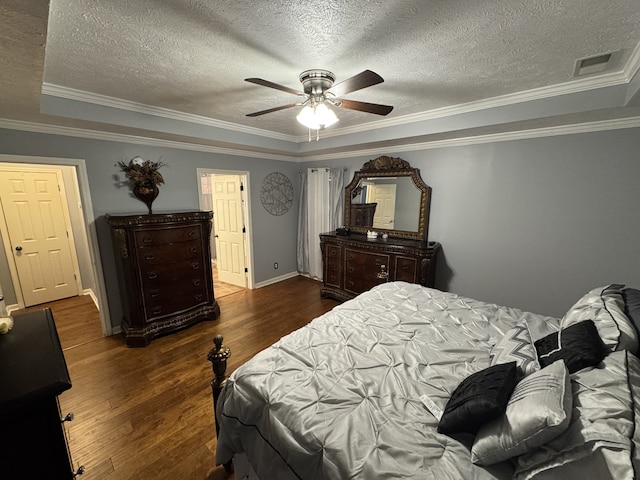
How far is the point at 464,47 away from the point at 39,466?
2.85 m

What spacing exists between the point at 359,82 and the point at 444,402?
69.9 inches

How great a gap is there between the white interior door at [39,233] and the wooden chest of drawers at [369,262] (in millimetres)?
3965

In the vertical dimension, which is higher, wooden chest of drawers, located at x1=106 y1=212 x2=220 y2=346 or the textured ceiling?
the textured ceiling

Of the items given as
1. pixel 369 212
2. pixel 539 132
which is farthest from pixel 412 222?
pixel 539 132

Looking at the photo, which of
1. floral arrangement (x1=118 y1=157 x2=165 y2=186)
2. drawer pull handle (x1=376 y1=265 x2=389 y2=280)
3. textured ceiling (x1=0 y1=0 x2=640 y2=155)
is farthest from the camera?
drawer pull handle (x1=376 y1=265 x2=389 y2=280)

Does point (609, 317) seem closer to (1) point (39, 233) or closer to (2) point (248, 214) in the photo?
(2) point (248, 214)

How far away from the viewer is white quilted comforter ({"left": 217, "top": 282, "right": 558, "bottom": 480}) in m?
0.94

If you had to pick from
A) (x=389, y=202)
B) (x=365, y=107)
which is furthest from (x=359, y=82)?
(x=389, y=202)

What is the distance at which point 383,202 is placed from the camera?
390 cm

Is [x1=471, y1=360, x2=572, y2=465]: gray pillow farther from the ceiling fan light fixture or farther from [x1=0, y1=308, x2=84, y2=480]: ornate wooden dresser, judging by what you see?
the ceiling fan light fixture

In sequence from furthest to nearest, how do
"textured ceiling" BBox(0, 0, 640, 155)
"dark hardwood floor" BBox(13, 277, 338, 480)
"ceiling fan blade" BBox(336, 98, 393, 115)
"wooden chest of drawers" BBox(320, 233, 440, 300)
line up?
1. "wooden chest of drawers" BBox(320, 233, 440, 300)
2. "ceiling fan blade" BBox(336, 98, 393, 115)
3. "dark hardwood floor" BBox(13, 277, 338, 480)
4. "textured ceiling" BBox(0, 0, 640, 155)

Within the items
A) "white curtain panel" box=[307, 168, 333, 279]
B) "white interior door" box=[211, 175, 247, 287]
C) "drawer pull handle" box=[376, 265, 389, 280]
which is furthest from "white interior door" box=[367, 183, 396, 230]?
"white interior door" box=[211, 175, 247, 287]

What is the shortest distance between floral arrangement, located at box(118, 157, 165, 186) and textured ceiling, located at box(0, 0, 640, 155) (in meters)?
0.83

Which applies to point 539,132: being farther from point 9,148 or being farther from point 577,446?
point 9,148
